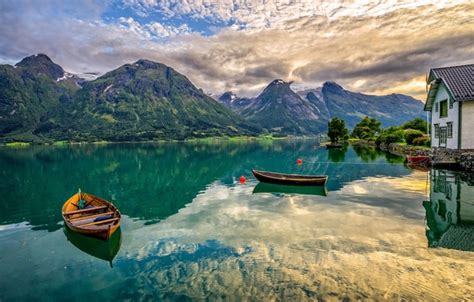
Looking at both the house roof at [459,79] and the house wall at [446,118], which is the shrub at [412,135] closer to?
the house wall at [446,118]

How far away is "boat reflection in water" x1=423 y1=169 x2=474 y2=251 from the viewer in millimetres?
16906

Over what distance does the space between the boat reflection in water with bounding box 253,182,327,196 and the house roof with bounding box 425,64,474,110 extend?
25158 millimetres

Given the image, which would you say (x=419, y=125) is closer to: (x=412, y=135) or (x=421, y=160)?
(x=412, y=135)

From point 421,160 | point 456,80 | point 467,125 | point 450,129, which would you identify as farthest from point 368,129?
point 467,125

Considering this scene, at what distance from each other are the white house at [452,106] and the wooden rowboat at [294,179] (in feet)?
75.0

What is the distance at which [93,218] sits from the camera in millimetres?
21406

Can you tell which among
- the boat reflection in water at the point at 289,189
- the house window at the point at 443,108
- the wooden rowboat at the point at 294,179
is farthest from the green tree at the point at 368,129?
the boat reflection in water at the point at 289,189

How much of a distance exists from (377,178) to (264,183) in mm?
14741

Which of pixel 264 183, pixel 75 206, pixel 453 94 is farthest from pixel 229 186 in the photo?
pixel 453 94

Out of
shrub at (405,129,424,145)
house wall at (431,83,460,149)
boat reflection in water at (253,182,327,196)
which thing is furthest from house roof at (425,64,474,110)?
boat reflection in water at (253,182,327,196)

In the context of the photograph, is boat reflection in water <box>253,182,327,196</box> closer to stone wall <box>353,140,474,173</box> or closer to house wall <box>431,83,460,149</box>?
stone wall <box>353,140,474,173</box>

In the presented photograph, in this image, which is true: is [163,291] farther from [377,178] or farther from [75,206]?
[377,178]

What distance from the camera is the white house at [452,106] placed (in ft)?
132

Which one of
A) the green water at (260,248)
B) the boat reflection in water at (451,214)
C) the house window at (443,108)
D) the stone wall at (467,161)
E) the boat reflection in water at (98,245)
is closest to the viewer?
the green water at (260,248)
